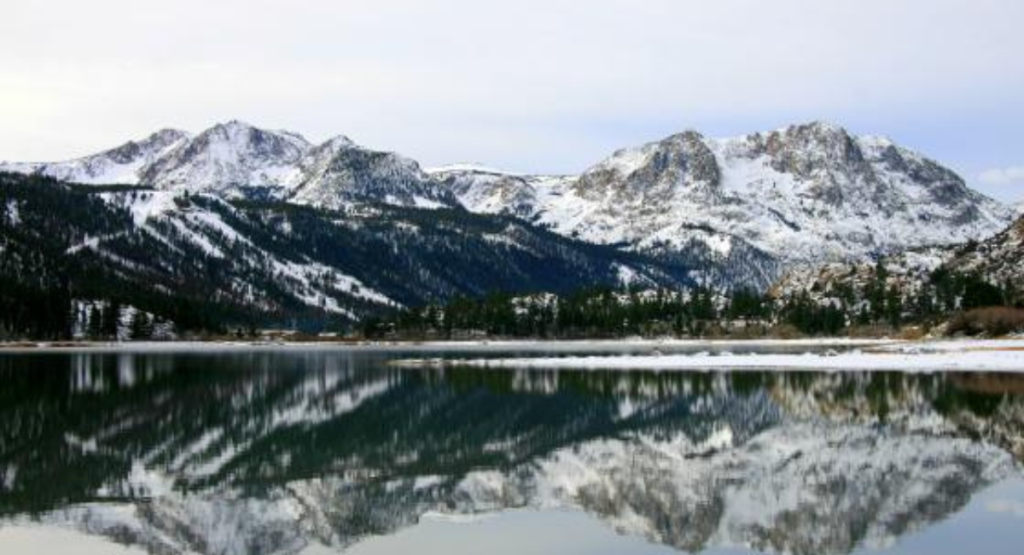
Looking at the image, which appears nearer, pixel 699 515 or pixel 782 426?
pixel 699 515

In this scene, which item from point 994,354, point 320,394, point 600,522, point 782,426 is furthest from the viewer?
point 994,354

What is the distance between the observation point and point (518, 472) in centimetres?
3700

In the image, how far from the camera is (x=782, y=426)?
49.6 m

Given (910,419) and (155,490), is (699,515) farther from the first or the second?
(910,419)

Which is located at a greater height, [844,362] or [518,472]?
[518,472]

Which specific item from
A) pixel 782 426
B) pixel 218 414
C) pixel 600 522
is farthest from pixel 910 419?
pixel 218 414

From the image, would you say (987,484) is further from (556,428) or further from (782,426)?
Result: (556,428)

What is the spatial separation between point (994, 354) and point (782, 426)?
2623 inches

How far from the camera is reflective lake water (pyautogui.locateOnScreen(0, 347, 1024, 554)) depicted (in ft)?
86.3

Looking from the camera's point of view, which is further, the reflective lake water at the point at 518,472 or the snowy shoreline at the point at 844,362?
the snowy shoreline at the point at 844,362

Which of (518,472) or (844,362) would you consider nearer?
(518,472)

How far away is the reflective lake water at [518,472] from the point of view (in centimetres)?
2630

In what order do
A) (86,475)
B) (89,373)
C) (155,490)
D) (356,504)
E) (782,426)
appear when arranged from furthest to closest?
(89,373) → (782,426) → (86,475) → (155,490) → (356,504)

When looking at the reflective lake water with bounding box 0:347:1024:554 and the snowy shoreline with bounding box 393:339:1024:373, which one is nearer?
the reflective lake water with bounding box 0:347:1024:554
